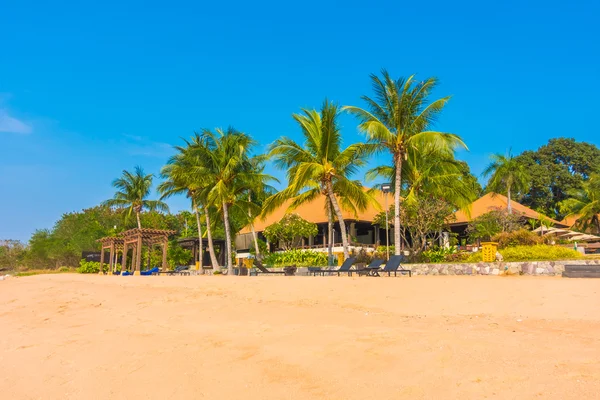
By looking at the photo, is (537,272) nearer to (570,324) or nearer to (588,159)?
(570,324)

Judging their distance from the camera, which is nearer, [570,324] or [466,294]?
[570,324]

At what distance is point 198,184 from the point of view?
83.6 feet

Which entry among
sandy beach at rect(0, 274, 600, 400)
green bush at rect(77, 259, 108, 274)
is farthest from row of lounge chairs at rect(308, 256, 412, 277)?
green bush at rect(77, 259, 108, 274)

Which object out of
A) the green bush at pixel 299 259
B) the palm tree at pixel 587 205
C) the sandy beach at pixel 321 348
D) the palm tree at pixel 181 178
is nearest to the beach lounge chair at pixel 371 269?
the sandy beach at pixel 321 348

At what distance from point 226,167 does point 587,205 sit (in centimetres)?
2507

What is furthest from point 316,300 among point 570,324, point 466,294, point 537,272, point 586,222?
point 586,222

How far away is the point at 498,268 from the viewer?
1589 cm

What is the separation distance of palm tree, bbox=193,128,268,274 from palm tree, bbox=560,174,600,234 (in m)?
23.3

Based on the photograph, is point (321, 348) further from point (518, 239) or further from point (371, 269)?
point (518, 239)

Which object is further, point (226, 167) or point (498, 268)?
point (226, 167)

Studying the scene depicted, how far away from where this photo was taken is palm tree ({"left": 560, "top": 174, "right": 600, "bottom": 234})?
33125 mm

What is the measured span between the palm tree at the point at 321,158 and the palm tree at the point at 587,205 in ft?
67.2

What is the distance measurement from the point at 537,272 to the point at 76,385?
14224 mm

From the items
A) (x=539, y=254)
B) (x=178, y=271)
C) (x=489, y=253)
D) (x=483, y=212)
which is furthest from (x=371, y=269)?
(x=483, y=212)
